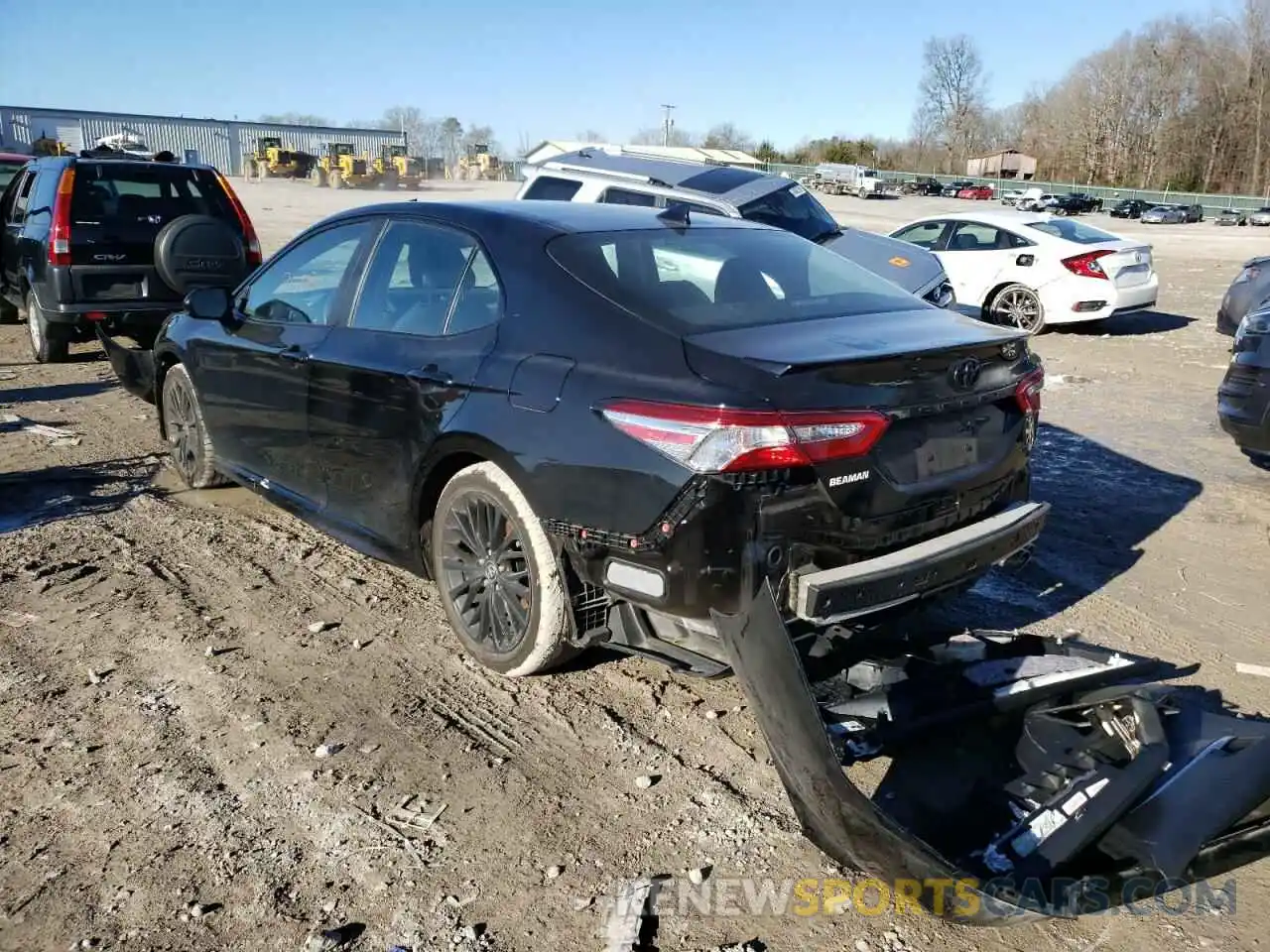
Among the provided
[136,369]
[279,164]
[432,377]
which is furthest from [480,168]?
[432,377]

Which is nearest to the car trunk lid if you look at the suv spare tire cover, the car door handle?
the car door handle

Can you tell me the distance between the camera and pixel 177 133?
6600cm

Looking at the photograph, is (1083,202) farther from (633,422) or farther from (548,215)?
(633,422)

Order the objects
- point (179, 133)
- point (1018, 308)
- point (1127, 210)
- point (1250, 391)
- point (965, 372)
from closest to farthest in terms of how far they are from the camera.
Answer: point (965, 372), point (1250, 391), point (1018, 308), point (1127, 210), point (179, 133)

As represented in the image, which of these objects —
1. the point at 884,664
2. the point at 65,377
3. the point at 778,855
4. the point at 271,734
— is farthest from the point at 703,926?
the point at 65,377

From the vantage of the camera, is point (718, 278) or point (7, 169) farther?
point (7, 169)

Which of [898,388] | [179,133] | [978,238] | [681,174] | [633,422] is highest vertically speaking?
[179,133]

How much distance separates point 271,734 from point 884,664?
2008 mm

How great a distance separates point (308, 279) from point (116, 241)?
16.9 feet

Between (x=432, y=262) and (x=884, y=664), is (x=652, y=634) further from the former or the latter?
(x=432, y=262)

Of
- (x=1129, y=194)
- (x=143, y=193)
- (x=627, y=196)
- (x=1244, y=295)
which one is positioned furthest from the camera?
(x=1129, y=194)

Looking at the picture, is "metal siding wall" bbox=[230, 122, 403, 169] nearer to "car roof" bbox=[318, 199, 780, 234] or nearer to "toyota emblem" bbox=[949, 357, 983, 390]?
"car roof" bbox=[318, 199, 780, 234]

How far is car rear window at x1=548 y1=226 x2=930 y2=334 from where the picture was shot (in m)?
3.45

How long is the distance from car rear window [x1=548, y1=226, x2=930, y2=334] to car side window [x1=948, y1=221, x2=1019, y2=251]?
29.0 feet
